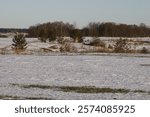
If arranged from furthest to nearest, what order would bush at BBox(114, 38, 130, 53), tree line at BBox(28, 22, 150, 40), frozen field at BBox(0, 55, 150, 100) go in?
tree line at BBox(28, 22, 150, 40), bush at BBox(114, 38, 130, 53), frozen field at BBox(0, 55, 150, 100)

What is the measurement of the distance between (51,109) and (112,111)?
1524 mm

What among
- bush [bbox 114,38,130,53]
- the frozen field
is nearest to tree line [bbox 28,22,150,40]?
bush [bbox 114,38,130,53]

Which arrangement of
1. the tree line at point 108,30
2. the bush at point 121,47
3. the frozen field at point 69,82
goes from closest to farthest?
the frozen field at point 69,82 < the bush at point 121,47 < the tree line at point 108,30

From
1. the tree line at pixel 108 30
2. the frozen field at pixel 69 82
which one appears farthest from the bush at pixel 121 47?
the tree line at pixel 108 30

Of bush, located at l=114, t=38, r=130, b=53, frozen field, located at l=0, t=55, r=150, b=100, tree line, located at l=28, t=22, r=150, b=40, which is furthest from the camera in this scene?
tree line, located at l=28, t=22, r=150, b=40

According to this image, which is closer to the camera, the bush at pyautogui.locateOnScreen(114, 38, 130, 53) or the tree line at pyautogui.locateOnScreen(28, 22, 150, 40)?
the bush at pyautogui.locateOnScreen(114, 38, 130, 53)

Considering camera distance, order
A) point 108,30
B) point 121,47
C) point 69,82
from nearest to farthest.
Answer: point 69,82
point 121,47
point 108,30

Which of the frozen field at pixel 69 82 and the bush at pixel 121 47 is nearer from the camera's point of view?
the frozen field at pixel 69 82

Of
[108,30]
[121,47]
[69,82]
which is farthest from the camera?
[108,30]

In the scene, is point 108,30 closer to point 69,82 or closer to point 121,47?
point 121,47

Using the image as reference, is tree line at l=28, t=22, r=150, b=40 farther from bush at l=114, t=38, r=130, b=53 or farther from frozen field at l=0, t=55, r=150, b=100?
frozen field at l=0, t=55, r=150, b=100

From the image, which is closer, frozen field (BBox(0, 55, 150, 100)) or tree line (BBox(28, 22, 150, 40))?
frozen field (BBox(0, 55, 150, 100))

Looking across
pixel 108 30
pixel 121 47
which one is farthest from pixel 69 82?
pixel 108 30

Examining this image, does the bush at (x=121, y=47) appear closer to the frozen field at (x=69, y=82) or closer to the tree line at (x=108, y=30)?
the frozen field at (x=69, y=82)
